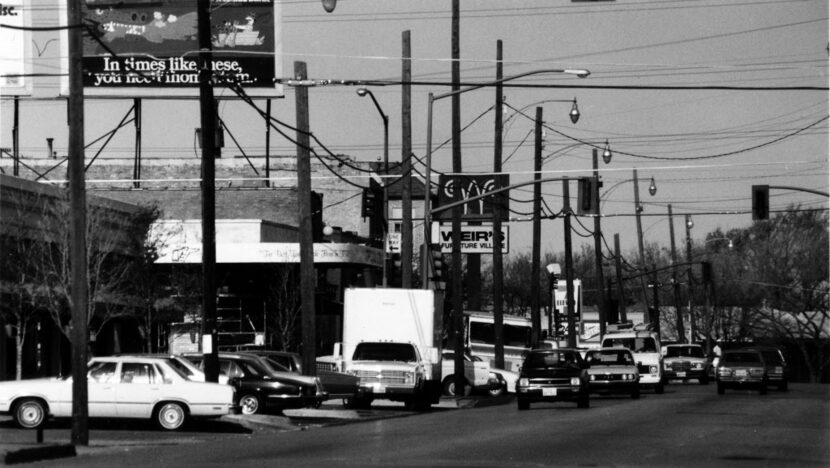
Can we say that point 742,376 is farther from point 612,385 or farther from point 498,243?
point 498,243

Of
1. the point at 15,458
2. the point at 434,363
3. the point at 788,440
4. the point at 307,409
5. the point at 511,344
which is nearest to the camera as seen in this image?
the point at 15,458

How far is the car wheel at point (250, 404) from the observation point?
30797 mm

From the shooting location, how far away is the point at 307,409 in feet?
114

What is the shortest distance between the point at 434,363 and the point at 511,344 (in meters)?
16.6

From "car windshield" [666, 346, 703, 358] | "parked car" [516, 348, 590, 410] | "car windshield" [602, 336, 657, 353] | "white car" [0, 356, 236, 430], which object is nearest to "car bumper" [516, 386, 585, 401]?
"parked car" [516, 348, 590, 410]

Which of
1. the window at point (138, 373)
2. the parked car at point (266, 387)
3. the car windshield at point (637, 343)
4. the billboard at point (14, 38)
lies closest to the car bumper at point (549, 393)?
the parked car at point (266, 387)

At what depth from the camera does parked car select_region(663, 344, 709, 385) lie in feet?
204

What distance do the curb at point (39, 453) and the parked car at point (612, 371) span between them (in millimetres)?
23308

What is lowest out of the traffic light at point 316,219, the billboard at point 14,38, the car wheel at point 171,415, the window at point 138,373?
the car wheel at point 171,415

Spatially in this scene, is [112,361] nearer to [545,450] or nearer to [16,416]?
[16,416]

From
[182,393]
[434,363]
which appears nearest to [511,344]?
[434,363]

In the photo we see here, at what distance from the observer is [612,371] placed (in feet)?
136

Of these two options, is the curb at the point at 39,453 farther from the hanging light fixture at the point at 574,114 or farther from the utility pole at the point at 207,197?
the hanging light fixture at the point at 574,114

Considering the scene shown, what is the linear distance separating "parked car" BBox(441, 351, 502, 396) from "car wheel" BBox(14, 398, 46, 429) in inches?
810
